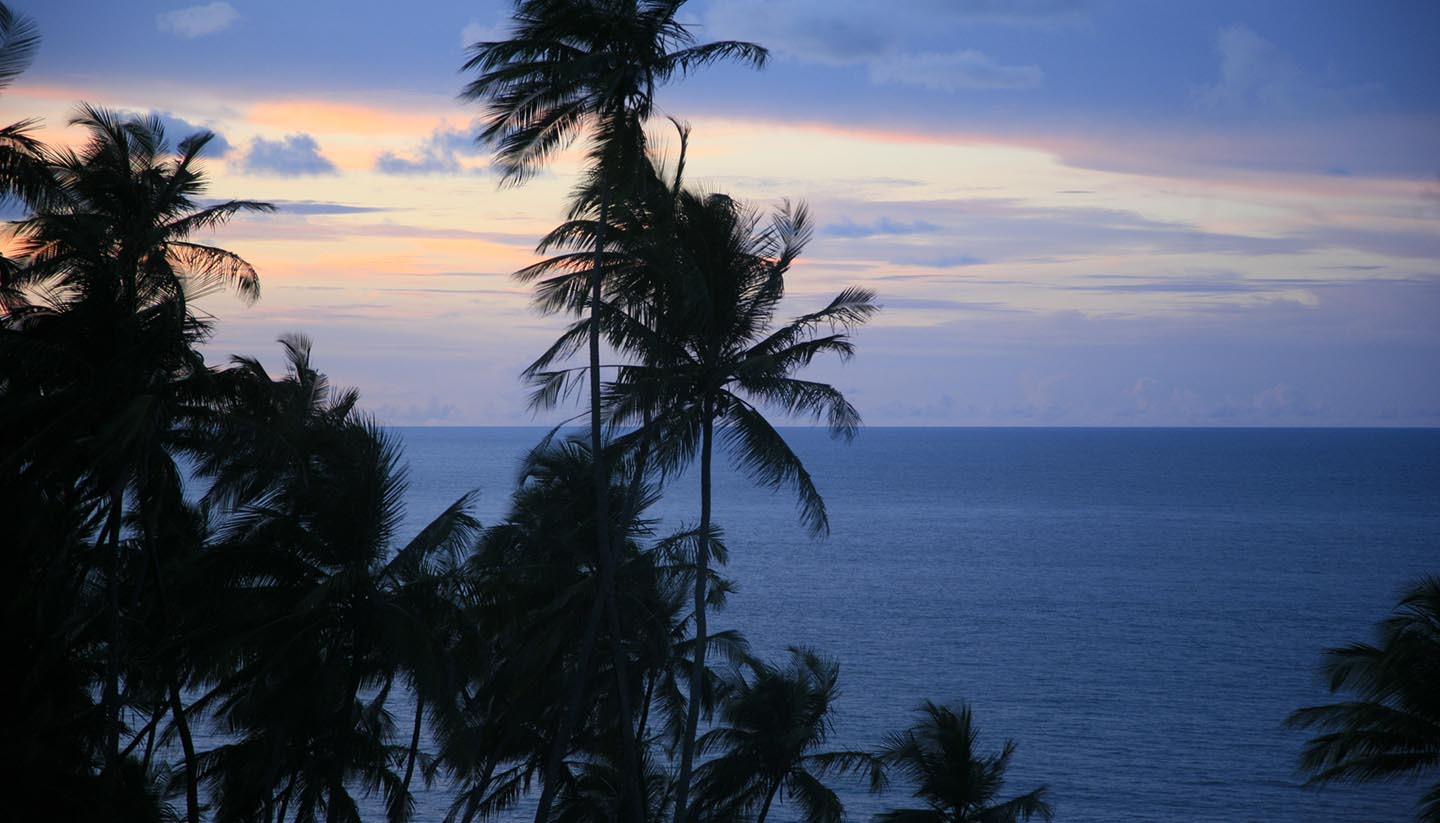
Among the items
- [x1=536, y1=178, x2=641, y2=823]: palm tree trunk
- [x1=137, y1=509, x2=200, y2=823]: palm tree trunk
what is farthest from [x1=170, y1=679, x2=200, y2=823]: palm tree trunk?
[x1=536, y1=178, x2=641, y2=823]: palm tree trunk

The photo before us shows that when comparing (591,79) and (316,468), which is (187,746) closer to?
(316,468)

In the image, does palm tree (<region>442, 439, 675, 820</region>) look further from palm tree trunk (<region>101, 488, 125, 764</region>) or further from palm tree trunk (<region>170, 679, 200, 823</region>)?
palm tree trunk (<region>101, 488, 125, 764</region>)

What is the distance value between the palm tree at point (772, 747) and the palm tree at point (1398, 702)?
8456mm

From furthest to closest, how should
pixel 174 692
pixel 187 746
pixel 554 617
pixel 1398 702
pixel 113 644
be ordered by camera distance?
pixel 554 617
pixel 1398 702
pixel 174 692
pixel 187 746
pixel 113 644

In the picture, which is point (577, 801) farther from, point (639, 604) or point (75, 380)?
point (75, 380)

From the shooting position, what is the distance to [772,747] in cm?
2320

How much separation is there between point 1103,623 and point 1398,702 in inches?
2262

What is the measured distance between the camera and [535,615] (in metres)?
19.7

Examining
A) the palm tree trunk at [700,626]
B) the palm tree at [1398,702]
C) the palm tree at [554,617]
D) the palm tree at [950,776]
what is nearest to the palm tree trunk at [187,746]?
the palm tree at [554,617]

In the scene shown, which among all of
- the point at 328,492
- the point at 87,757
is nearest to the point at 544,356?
the point at 328,492

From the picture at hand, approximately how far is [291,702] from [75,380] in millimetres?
5270

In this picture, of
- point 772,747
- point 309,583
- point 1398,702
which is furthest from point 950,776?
point 309,583

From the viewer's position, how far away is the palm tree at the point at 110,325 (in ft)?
49.2

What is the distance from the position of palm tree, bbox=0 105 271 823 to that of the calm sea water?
84.2ft
